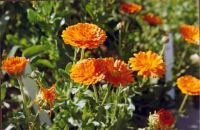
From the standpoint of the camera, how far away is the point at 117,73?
3.14 feet

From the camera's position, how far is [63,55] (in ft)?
4.24

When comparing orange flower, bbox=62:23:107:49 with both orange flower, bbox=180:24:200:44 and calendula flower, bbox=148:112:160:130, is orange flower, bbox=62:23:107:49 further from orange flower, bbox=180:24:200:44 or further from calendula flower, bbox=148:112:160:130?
orange flower, bbox=180:24:200:44

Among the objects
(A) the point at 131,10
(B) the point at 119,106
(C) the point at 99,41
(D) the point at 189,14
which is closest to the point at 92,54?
(A) the point at 131,10

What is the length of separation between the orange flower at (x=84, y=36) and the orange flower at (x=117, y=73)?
5 cm

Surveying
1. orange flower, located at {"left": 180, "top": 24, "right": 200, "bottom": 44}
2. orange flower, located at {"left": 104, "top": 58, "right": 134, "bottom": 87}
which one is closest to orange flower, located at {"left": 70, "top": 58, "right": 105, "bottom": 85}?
orange flower, located at {"left": 104, "top": 58, "right": 134, "bottom": 87}

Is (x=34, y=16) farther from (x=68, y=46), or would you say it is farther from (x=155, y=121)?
(x=155, y=121)

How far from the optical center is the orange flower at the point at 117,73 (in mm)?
957

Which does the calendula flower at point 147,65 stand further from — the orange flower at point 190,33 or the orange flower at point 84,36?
the orange flower at point 190,33

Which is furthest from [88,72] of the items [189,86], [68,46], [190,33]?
[190,33]

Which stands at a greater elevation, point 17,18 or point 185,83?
point 17,18

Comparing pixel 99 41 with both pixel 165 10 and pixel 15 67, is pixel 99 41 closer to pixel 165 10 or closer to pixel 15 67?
pixel 15 67

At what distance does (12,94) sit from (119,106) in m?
0.50

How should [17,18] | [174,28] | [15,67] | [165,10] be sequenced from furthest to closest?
Answer: [165,10] → [174,28] → [17,18] → [15,67]

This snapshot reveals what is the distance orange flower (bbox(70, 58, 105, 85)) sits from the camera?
913 millimetres
